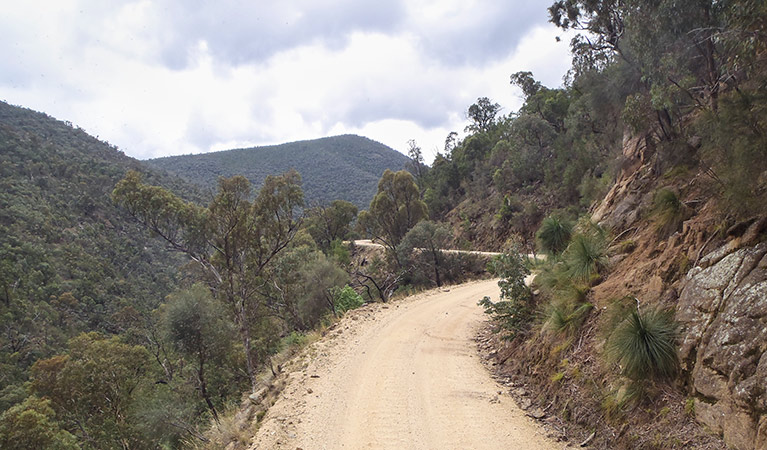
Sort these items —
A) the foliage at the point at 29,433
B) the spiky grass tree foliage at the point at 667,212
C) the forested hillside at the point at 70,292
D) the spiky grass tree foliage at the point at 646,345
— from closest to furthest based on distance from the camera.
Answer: the spiky grass tree foliage at the point at 646,345, the spiky grass tree foliage at the point at 667,212, the foliage at the point at 29,433, the forested hillside at the point at 70,292

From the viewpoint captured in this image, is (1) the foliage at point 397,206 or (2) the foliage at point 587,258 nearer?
(2) the foliage at point 587,258

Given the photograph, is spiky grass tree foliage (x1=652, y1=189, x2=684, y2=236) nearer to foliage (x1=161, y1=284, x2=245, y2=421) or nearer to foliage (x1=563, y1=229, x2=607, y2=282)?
foliage (x1=563, y1=229, x2=607, y2=282)

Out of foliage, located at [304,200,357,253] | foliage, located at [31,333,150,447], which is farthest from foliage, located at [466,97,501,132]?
foliage, located at [31,333,150,447]

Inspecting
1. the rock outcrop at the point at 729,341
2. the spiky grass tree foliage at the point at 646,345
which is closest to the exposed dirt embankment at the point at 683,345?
the rock outcrop at the point at 729,341

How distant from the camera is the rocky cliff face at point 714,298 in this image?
3869 mm

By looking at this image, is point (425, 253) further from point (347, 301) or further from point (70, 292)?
point (70, 292)

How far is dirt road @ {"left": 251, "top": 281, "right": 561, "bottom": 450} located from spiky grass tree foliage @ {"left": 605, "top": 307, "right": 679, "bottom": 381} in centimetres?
144

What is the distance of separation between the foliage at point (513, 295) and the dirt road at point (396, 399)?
3.78ft

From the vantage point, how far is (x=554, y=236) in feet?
40.2

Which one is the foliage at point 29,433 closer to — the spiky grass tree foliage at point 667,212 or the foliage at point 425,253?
the foliage at point 425,253

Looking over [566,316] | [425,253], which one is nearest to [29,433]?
[566,316]

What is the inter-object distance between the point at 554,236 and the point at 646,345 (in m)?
7.53

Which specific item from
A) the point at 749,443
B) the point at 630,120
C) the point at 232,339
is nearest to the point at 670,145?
the point at 630,120

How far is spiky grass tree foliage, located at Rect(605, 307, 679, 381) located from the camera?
4898 millimetres
